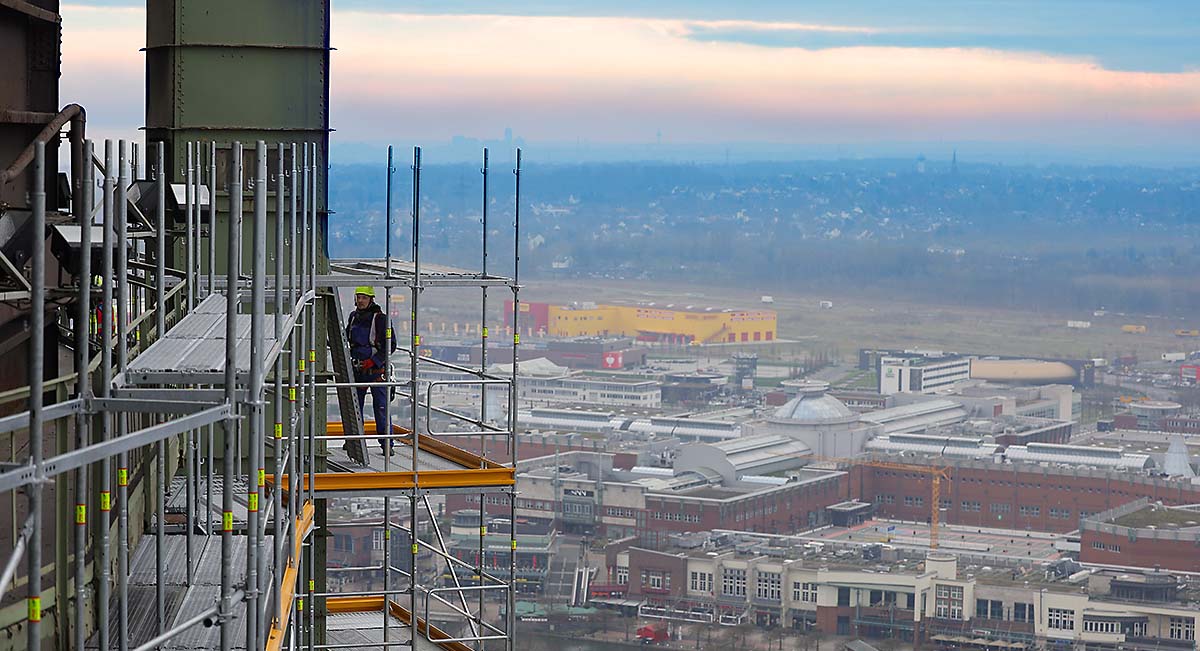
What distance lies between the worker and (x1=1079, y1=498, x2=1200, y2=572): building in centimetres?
3496

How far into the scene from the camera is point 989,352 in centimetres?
7700

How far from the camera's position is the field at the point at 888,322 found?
77812 millimetres

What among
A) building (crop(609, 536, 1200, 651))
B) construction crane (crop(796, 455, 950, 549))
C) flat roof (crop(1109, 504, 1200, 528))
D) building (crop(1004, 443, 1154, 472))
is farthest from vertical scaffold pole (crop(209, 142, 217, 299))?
building (crop(1004, 443, 1154, 472))

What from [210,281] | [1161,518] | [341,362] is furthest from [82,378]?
[1161,518]

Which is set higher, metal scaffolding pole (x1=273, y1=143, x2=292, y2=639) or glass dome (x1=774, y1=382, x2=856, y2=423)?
metal scaffolding pole (x1=273, y1=143, x2=292, y2=639)

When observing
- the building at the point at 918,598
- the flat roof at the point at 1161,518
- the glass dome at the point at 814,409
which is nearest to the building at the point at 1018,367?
the glass dome at the point at 814,409

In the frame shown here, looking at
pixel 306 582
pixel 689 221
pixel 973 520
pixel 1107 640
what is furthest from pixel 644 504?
pixel 689 221

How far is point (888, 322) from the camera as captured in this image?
85.9 metres

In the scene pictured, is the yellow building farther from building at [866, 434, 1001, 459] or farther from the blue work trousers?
the blue work trousers

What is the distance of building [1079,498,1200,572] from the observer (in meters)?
43.2

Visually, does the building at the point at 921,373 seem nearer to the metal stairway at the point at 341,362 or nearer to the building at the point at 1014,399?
the building at the point at 1014,399

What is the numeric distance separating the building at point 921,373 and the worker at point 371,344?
2447 inches

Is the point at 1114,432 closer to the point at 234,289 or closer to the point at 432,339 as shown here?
the point at 432,339

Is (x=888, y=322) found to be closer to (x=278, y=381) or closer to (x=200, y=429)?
(x=200, y=429)
